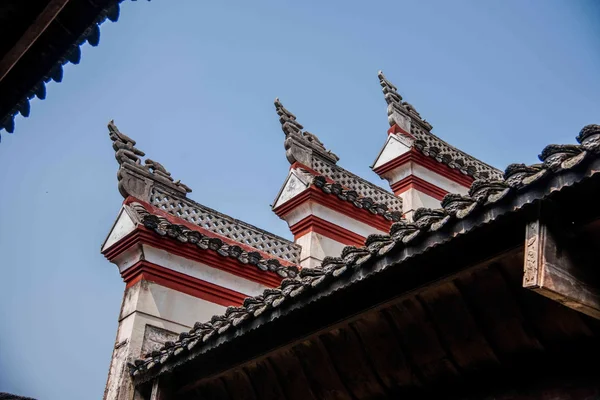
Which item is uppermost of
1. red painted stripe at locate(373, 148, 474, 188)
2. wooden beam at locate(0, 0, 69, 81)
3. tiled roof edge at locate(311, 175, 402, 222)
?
red painted stripe at locate(373, 148, 474, 188)

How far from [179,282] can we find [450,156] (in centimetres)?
613

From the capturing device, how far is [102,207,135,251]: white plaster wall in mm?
10789

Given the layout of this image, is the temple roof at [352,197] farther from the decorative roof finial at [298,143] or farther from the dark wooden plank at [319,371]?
the dark wooden plank at [319,371]

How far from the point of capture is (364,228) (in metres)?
13.0

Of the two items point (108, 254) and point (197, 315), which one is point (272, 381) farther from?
point (108, 254)

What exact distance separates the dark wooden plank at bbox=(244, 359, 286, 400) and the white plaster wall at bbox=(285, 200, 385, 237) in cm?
489

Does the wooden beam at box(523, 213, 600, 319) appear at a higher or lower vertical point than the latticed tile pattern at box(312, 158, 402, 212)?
lower

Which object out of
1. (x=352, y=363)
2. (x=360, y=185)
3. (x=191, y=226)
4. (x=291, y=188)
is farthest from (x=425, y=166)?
(x=352, y=363)

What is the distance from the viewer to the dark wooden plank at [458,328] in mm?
5922

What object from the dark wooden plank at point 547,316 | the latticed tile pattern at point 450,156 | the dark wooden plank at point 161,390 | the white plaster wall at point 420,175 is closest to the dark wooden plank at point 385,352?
the dark wooden plank at point 547,316

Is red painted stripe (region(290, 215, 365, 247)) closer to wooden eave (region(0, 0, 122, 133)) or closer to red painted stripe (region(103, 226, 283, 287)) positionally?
red painted stripe (region(103, 226, 283, 287))

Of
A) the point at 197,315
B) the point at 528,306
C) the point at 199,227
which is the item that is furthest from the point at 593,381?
the point at 199,227

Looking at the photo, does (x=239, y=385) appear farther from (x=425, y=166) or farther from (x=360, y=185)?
(x=425, y=166)

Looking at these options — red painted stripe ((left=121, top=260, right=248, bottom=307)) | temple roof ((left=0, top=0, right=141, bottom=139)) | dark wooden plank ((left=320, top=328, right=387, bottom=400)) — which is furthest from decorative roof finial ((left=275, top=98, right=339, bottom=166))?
temple roof ((left=0, top=0, right=141, bottom=139))
